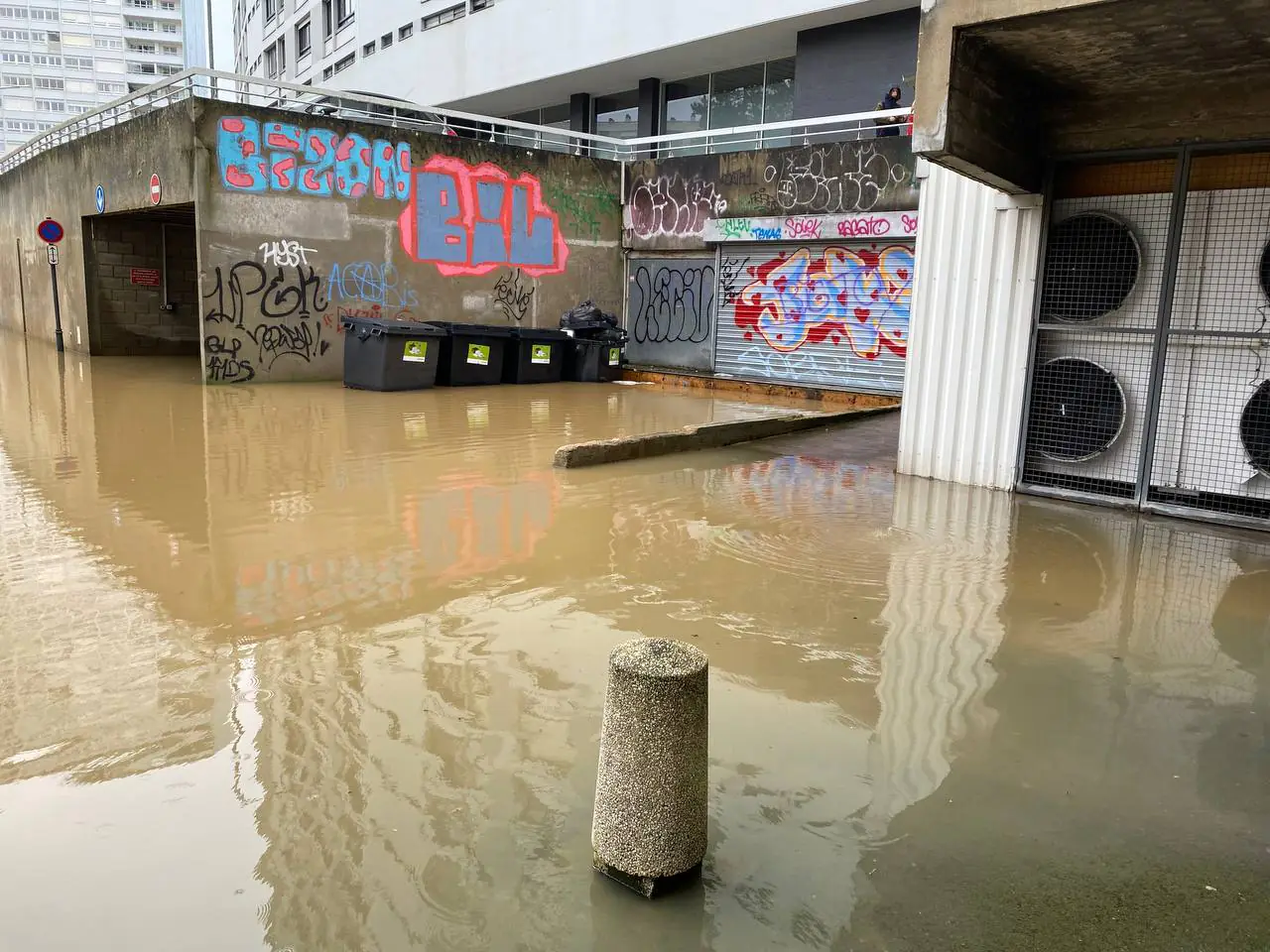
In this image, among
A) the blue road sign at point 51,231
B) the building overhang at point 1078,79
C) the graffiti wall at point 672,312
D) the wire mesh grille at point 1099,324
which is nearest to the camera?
the building overhang at point 1078,79

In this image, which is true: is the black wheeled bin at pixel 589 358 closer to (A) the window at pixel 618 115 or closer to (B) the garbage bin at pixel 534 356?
(B) the garbage bin at pixel 534 356

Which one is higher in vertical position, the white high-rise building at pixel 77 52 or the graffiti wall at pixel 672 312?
the white high-rise building at pixel 77 52

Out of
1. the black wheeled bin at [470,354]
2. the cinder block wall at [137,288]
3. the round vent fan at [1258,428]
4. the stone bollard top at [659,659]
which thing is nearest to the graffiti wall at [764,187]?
the black wheeled bin at [470,354]

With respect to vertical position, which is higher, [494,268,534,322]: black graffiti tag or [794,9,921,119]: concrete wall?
[794,9,921,119]: concrete wall

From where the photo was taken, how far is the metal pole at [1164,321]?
715 cm

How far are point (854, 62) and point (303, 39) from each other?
28.4m

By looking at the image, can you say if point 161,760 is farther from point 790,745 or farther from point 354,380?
point 354,380

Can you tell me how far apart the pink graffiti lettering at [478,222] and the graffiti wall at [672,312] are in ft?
6.05

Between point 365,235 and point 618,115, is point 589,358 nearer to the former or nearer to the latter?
point 365,235

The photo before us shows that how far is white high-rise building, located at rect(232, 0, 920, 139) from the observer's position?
66.1 ft

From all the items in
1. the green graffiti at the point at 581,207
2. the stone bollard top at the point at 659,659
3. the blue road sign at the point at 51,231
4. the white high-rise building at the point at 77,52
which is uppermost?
the white high-rise building at the point at 77,52

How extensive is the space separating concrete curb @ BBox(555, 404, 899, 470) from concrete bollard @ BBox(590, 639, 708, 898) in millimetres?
6000

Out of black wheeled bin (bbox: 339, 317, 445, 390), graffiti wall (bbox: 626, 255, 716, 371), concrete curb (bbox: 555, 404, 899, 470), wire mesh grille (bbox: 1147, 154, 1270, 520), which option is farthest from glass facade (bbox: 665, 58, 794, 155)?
wire mesh grille (bbox: 1147, 154, 1270, 520)

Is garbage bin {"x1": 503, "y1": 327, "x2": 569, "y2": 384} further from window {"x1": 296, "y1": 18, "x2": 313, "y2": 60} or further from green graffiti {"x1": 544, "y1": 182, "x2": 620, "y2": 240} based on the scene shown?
window {"x1": 296, "y1": 18, "x2": 313, "y2": 60}
